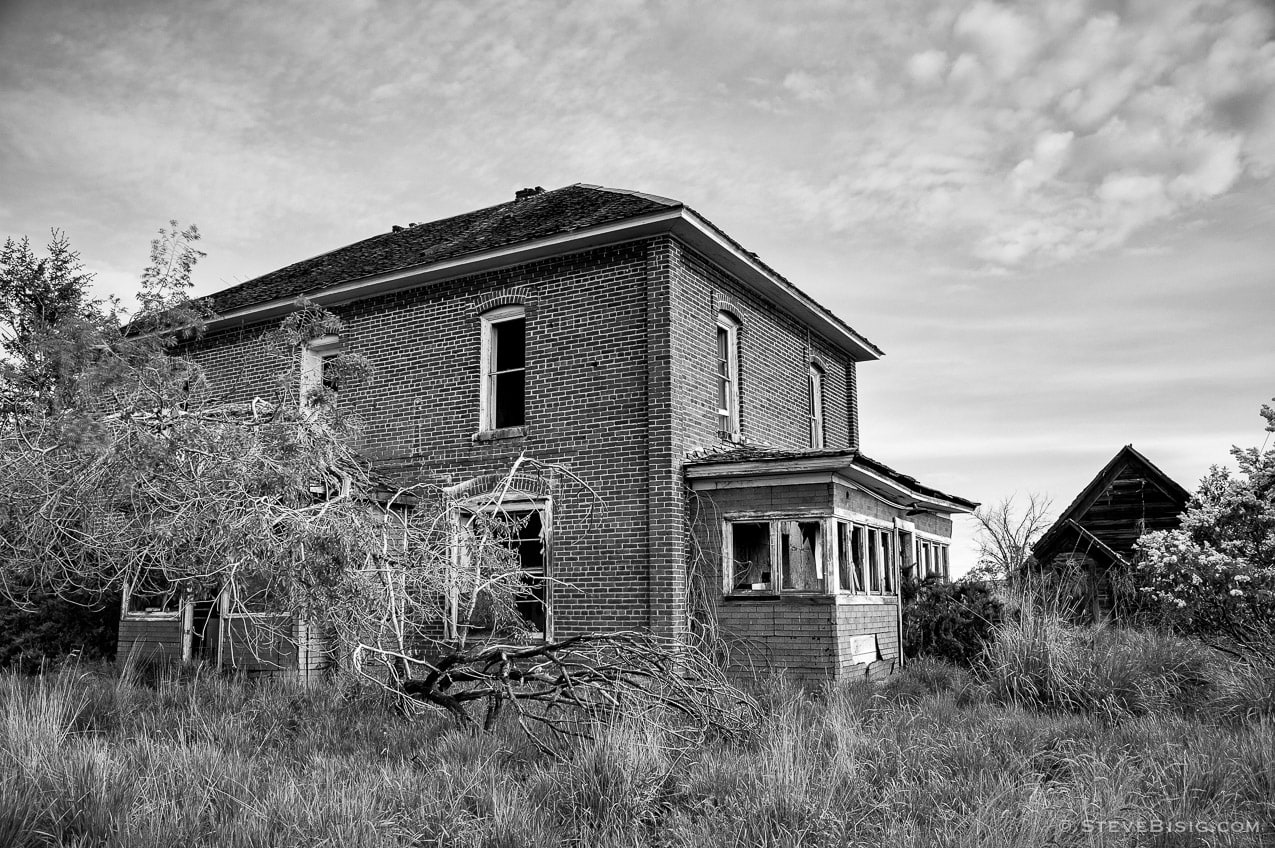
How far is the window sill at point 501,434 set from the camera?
14688 mm

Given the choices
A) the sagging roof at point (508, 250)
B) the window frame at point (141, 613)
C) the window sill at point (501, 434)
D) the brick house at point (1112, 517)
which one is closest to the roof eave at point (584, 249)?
the sagging roof at point (508, 250)

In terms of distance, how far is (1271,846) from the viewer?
6.07m

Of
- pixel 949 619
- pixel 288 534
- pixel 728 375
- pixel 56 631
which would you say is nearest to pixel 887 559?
pixel 949 619

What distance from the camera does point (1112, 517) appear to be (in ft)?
72.3

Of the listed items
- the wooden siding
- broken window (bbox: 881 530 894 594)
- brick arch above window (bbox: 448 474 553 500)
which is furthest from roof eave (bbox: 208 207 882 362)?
the wooden siding

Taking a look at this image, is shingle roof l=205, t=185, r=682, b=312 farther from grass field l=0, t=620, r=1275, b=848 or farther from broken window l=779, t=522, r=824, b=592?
grass field l=0, t=620, r=1275, b=848

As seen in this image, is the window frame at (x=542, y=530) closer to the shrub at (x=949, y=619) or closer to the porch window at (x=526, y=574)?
the porch window at (x=526, y=574)

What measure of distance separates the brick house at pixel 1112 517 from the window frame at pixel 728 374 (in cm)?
887

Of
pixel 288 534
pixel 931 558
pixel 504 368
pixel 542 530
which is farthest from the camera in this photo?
pixel 931 558

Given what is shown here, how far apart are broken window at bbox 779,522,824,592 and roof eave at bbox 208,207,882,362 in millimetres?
4358

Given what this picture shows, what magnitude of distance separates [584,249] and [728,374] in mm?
3095

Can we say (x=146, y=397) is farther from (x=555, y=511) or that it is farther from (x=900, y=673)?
(x=900, y=673)

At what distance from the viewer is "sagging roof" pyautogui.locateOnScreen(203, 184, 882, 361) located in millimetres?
14008

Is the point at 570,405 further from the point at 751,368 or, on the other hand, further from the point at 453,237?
the point at 453,237
